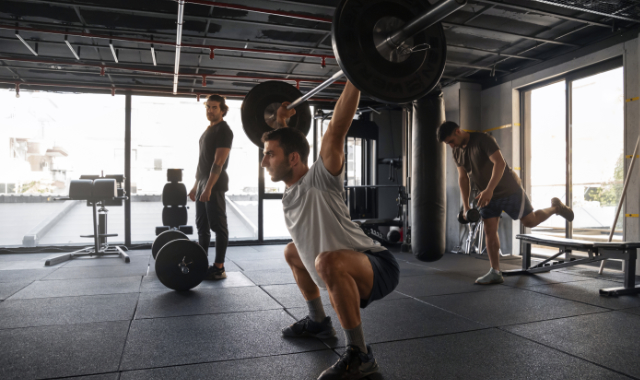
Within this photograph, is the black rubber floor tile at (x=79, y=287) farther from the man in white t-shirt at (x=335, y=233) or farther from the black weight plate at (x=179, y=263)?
the man in white t-shirt at (x=335, y=233)

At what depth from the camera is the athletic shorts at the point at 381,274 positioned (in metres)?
1.56

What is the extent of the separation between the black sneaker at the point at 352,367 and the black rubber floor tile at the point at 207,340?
0.35 m

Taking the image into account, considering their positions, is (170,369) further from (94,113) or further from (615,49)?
(94,113)

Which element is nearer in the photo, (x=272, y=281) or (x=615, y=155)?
(x=272, y=281)

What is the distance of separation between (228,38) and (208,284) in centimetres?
251

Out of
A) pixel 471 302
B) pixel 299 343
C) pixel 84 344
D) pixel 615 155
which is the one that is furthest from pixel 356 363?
pixel 615 155

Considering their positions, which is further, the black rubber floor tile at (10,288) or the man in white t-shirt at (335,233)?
the black rubber floor tile at (10,288)

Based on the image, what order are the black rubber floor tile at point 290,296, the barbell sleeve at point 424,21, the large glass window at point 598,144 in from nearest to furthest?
the barbell sleeve at point 424,21
the black rubber floor tile at point 290,296
the large glass window at point 598,144

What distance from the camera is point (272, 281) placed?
3.38 m

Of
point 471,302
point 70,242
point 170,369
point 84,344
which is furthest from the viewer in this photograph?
point 70,242

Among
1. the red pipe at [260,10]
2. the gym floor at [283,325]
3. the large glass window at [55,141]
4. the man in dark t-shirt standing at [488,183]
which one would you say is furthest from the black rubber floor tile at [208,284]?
the large glass window at [55,141]

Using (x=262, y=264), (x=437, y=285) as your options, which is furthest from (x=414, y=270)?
(x=262, y=264)

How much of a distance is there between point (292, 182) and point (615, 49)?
3954 millimetres

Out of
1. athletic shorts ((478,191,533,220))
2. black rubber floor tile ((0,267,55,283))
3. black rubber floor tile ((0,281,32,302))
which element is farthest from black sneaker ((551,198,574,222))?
black rubber floor tile ((0,267,55,283))
